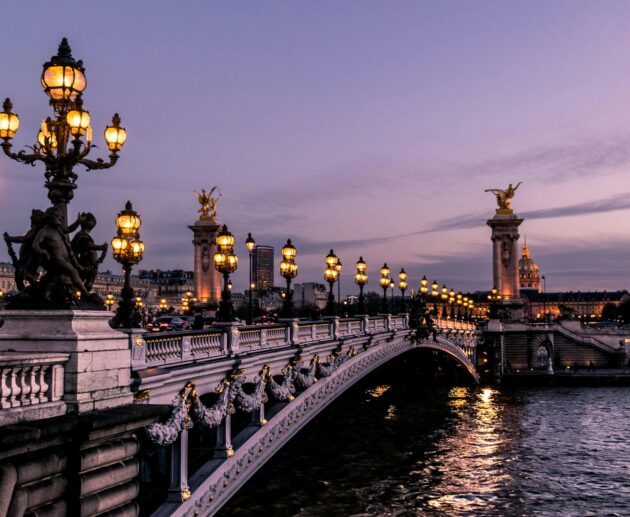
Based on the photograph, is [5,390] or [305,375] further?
[305,375]

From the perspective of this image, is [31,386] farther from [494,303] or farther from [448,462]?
[494,303]

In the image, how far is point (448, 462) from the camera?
1583 inches

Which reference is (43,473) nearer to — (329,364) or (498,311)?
(329,364)

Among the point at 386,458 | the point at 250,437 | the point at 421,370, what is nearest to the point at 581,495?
the point at 386,458

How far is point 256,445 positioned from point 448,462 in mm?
19267

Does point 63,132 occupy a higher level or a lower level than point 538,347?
higher

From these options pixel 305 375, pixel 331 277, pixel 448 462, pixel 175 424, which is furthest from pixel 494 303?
pixel 175 424

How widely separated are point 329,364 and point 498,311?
7613cm

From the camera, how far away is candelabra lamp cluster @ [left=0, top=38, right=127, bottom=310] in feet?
40.6

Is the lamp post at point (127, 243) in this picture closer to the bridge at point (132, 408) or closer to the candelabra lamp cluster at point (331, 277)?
the bridge at point (132, 408)

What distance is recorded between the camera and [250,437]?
2314cm

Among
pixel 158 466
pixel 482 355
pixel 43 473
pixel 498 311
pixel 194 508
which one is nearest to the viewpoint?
pixel 43 473

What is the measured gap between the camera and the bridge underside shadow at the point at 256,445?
63.5 ft

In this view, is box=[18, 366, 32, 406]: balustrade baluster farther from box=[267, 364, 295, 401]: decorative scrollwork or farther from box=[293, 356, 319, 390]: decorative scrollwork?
box=[293, 356, 319, 390]: decorative scrollwork
